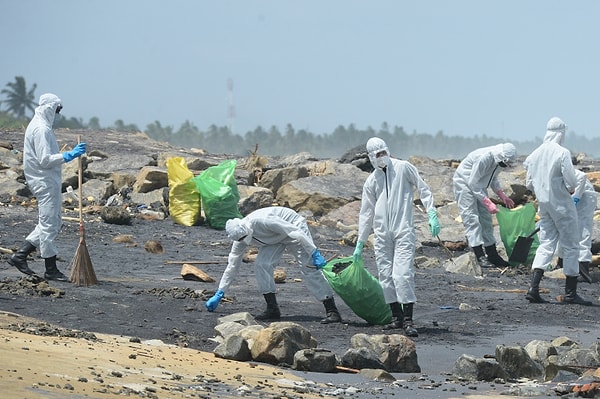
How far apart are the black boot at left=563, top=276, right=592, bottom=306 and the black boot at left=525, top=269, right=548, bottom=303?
0.28 meters

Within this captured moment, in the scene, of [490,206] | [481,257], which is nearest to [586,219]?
[490,206]

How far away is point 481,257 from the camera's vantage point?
51.3ft

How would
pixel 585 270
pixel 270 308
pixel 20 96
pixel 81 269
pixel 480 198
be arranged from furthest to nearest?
pixel 20 96 → pixel 480 198 → pixel 585 270 → pixel 81 269 → pixel 270 308

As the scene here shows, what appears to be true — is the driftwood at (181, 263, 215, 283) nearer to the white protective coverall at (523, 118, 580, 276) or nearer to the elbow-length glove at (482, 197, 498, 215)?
the white protective coverall at (523, 118, 580, 276)

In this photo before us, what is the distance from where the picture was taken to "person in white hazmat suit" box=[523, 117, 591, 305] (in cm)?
1234

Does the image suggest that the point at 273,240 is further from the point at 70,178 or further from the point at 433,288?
the point at 70,178

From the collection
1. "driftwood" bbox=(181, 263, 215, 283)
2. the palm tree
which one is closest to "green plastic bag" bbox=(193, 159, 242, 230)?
"driftwood" bbox=(181, 263, 215, 283)

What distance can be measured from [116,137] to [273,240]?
19.3m

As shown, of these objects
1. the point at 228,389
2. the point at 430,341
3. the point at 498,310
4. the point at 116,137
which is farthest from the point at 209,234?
the point at 116,137

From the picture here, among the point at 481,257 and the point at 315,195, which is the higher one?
the point at 315,195

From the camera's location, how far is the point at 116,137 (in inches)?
1155

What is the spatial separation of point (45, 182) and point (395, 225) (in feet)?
12.1

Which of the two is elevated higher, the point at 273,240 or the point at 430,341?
the point at 273,240

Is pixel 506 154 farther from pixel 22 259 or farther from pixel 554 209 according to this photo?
pixel 22 259
